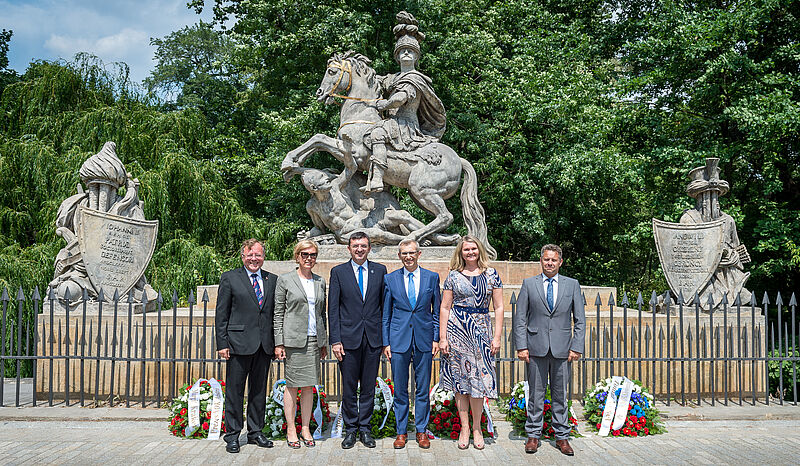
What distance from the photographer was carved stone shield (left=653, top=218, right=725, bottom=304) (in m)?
8.80

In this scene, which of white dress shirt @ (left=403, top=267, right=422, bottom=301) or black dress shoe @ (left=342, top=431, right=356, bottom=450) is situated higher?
white dress shirt @ (left=403, top=267, right=422, bottom=301)

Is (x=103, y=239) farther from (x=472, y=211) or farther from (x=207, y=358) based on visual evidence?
(x=472, y=211)

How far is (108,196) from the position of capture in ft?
27.9

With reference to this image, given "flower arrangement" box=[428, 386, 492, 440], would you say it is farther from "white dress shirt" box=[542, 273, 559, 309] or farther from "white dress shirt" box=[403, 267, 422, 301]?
"white dress shirt" box=[542, 273, 559, 309]

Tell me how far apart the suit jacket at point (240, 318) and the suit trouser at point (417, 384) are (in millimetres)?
1141

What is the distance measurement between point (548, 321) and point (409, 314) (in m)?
1.21

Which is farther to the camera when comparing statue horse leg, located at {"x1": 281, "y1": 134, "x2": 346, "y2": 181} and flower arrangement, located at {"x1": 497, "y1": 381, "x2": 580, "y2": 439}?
statue horse leg, located at {"x1": 281, "y1": 134, "x2": 346, "y2": 181}

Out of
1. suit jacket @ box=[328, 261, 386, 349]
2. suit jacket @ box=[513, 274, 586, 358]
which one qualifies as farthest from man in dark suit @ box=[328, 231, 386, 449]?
suit jacket @ box=[513, 274, 586, 358]

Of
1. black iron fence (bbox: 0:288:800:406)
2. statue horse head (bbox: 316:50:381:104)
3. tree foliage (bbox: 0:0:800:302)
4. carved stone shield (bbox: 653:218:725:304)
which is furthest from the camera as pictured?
tree foliage (bbox: 0:0:800:302)

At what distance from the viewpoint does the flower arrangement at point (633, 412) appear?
20.3 feet

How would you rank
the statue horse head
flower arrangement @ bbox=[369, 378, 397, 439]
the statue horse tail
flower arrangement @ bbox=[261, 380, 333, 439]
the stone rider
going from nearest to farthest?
flower arrangement @ bbox=[261, 380, 333, 439] < flower arrangement @ bbox=[369, 378, 397, 439] < the stone rider < the statue horse head < the statue horse tail

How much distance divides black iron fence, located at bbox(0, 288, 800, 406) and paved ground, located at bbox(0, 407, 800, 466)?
0.65 metres

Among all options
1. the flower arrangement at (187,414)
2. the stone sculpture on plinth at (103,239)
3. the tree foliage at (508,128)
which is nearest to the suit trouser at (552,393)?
the flower arrangement at (187,414)

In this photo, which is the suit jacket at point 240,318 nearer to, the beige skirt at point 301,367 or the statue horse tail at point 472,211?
the beige skirt at point 301,367
